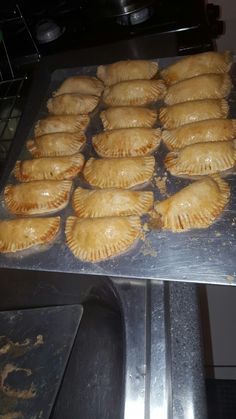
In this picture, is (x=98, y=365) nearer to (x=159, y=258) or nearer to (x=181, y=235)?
(x=159, y=258)

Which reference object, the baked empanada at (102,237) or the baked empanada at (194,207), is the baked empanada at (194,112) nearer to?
the baked empanada at (194,207)

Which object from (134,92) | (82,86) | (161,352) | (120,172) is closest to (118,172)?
(120,172)

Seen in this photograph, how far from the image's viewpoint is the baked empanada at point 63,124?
2.04 meters

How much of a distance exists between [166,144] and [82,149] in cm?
46

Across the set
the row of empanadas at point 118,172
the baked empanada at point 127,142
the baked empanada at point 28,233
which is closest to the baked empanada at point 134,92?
the row of empanadas at point 118,172

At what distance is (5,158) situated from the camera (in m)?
1.97

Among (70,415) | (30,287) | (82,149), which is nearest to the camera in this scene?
(70,415)

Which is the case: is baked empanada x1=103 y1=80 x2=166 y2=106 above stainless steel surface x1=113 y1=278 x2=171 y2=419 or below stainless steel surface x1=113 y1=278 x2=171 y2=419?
above

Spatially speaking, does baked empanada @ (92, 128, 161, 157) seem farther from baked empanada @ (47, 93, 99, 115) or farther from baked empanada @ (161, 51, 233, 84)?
baked empanada @ (161, 51, 233, 84)

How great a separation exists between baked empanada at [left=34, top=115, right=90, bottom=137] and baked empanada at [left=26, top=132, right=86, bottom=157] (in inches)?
2.3

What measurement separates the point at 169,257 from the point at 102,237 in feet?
1.00

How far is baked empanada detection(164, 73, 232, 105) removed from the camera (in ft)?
6.32

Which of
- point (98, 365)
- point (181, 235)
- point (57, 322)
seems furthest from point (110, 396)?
point (181, 235)

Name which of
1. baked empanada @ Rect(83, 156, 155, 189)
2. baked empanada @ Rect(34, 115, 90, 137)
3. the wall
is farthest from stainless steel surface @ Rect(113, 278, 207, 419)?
the wall
